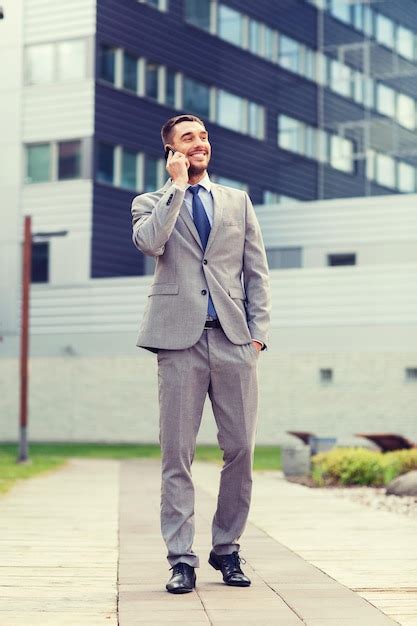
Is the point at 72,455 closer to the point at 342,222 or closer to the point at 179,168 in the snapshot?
the point at 342,222

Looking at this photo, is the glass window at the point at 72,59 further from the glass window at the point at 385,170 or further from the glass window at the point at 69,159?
the glass window at the point at 385,170

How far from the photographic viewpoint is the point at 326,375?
34.2 meters

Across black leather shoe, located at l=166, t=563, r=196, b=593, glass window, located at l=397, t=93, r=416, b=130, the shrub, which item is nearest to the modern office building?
glass window, located at l=397, t=93, r=416, b=130

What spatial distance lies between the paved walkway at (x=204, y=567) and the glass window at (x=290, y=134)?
102ft

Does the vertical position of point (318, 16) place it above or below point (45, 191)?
above

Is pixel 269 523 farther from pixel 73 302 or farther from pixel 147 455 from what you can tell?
pixel 73 302

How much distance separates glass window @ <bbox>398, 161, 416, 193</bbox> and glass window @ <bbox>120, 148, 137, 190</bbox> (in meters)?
10.7

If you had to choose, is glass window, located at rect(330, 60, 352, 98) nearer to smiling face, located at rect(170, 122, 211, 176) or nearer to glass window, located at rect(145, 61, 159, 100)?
glass window, located at rect(145, 61, 159, 100)

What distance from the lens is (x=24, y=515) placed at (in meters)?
10.7

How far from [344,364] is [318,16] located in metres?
15.4

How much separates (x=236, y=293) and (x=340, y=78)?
1561 inches

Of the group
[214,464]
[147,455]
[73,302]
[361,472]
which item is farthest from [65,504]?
[73,302]

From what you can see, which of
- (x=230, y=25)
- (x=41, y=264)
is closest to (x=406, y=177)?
(x=230, y=25)

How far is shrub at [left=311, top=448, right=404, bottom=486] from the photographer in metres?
15.5
